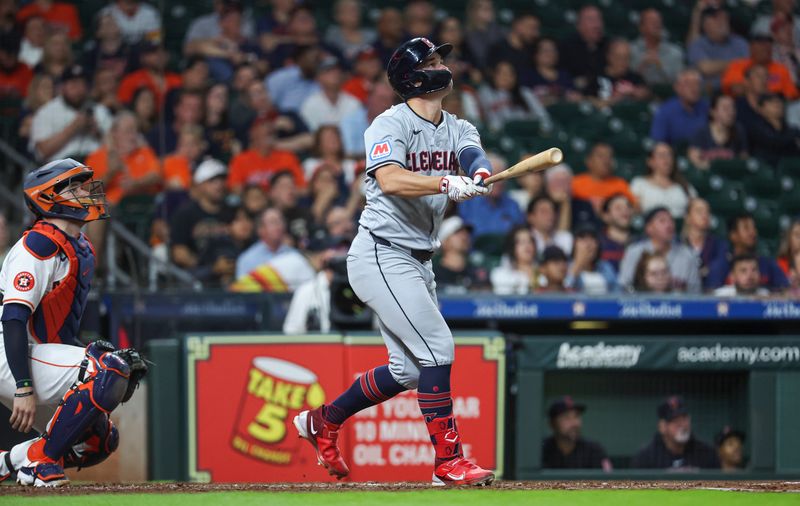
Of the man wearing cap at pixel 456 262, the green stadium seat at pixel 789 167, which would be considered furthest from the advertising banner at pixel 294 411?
the green stadium seat at pixel 789 167

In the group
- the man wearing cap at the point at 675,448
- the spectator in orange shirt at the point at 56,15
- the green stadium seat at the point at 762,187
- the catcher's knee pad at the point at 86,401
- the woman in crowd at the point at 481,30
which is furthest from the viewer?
the woman in crowd at the point at 481,30

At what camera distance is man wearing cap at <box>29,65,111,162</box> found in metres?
9.53

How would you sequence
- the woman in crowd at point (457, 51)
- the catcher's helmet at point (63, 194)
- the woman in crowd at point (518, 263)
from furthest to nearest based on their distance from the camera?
1. the woman in crowd at point (457, 51)
2. the woman in crowd at point (518, 263)
3. the catcher's helmet at point (63, 194)

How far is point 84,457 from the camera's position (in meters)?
5.09

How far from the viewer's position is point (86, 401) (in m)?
4.73

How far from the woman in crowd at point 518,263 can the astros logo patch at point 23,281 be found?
4.68 metres

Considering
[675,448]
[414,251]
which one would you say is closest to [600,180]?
[675,448]

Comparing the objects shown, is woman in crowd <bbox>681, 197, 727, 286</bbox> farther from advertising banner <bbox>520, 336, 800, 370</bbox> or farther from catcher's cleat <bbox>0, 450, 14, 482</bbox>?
catcher's cleat <bbox>0, 450, 14, 482</bbox>

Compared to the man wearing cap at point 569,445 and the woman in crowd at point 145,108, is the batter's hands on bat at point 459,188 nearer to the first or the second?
the man wearing cap at point 569,445

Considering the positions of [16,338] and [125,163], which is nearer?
[16,338]

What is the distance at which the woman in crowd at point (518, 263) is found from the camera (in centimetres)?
888

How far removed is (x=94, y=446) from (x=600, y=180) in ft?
19.6

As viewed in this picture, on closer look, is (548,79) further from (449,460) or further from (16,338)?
(16,338)

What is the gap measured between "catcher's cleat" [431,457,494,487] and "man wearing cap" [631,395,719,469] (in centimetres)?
307
